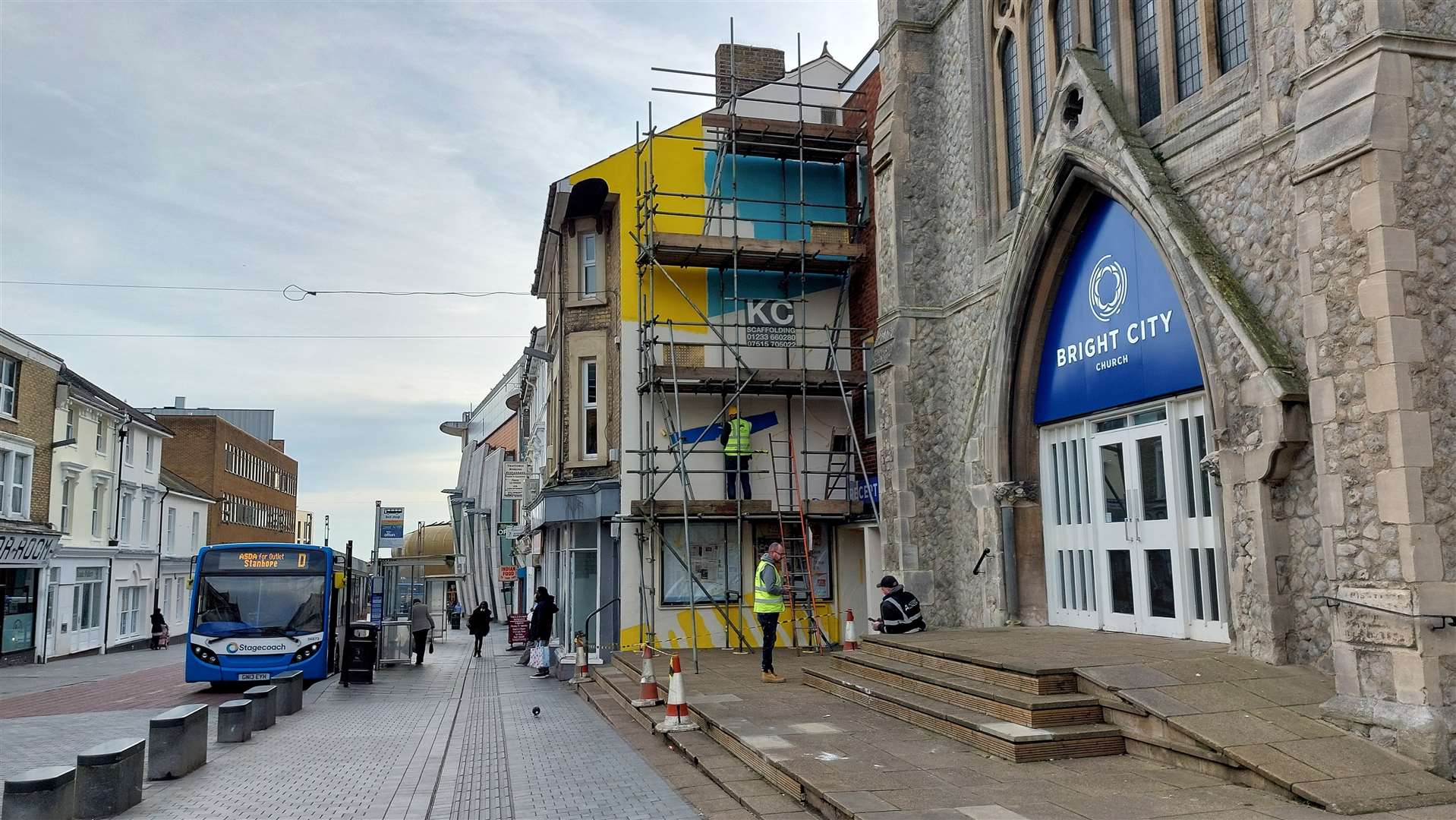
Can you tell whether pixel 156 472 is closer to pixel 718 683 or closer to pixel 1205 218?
pixel 718 683

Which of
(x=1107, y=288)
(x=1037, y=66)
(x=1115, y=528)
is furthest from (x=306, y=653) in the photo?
(x=1037, y=66)

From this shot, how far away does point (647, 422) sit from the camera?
19781 mm

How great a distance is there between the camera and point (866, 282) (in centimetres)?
2028

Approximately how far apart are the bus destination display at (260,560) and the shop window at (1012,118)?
513 inches

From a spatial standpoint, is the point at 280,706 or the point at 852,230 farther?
the point at 852,230

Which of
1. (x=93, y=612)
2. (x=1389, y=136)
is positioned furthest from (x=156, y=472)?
(x=1389, y=136)

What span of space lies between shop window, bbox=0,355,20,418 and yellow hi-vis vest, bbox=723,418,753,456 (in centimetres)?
2019

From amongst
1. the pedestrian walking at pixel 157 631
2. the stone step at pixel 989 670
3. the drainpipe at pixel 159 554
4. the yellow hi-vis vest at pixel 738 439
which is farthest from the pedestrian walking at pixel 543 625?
the drainpipe at pixel 159 554

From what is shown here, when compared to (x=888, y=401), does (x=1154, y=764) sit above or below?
below

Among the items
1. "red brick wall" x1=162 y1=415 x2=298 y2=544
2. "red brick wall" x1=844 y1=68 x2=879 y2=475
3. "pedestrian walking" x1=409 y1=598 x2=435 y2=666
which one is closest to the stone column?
"red brick wall" x1=844 y1=68 x2=879 y2=475

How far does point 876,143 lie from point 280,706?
1213cm

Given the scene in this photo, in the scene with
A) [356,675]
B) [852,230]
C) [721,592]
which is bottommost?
[356,675]

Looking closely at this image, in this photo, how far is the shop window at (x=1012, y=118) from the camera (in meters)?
14.2

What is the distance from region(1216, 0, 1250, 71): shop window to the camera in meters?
9.84
